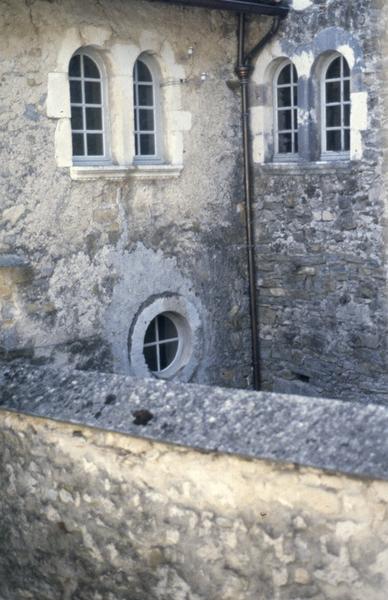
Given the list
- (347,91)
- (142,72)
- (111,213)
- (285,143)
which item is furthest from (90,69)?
(347,91)

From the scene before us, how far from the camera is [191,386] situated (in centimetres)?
532

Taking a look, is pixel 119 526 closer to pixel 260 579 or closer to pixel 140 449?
pixel 140 449

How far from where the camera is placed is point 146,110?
9078 millimetres

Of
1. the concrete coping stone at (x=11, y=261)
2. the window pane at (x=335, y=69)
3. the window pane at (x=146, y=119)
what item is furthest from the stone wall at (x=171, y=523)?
the window pane at (x=335, y=69)

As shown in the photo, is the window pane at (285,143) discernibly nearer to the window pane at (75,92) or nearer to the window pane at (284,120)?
the window pane at (284,120)

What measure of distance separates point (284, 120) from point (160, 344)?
8.90ft

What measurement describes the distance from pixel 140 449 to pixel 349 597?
138cm

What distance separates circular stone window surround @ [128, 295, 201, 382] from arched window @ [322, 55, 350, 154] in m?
2.18

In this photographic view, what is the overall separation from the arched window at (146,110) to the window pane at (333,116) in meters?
1.71

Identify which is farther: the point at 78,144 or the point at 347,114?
the point at 347,114

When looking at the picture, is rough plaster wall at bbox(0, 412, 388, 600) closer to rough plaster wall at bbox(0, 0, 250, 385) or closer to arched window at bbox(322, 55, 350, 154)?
rough plaster wall at bbox(0, 0, 250, 385)

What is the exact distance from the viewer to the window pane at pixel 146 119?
9.04 metres

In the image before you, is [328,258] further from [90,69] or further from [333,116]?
[90,69]

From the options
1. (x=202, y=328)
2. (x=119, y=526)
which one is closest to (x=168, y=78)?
(x=202, y=328)
